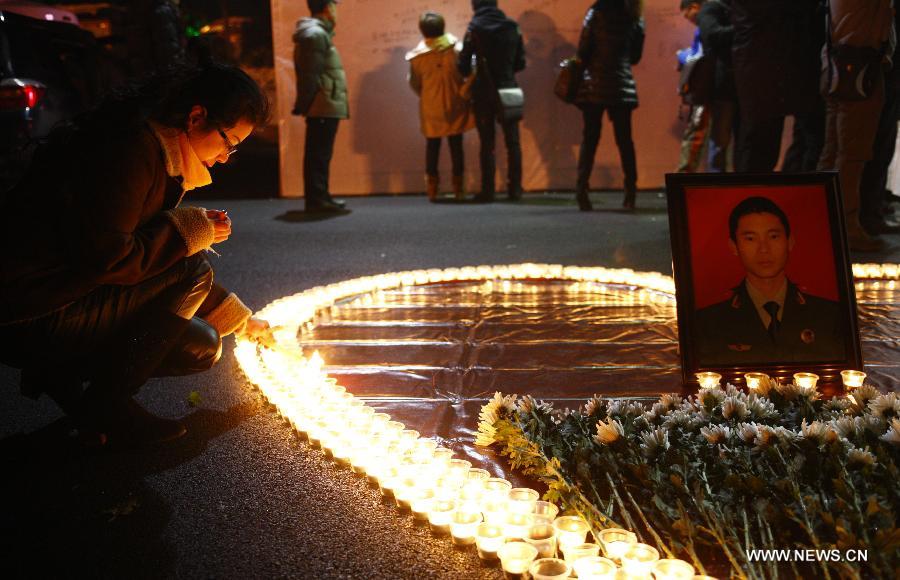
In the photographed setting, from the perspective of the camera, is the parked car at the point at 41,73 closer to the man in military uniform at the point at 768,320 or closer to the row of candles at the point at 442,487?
the row of candles at the point at 442,487

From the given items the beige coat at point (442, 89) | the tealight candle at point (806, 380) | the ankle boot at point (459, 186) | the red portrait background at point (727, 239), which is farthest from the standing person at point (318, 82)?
the tealight candle at point (806, 380)

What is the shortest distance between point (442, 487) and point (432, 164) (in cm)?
709

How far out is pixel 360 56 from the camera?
30.9 ft

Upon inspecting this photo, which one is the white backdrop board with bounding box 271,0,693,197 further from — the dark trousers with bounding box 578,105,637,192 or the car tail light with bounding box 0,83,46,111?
the car tail light with bounding box 0,83,46,111

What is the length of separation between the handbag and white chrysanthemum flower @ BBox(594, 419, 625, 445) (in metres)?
5.48

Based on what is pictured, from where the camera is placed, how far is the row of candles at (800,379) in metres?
2.38

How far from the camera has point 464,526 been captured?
1692 millimetres

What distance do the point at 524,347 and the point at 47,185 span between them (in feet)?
6.12

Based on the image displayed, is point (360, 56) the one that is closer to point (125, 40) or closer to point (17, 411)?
point (125, 40)

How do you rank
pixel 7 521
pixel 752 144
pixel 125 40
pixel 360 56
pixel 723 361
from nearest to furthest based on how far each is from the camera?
pixel 7 521 → pixel 723 361 → pixel 752 144 → pixel 125 40 → pixel 360 56

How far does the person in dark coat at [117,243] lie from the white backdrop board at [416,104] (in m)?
7.41

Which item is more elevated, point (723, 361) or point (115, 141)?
point (115, 141)

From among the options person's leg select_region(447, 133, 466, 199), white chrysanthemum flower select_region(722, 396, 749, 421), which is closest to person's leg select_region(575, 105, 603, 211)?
person's leg select_region(447, 133, 466, 199)

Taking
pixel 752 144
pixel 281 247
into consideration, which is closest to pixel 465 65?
pixel 281 247
